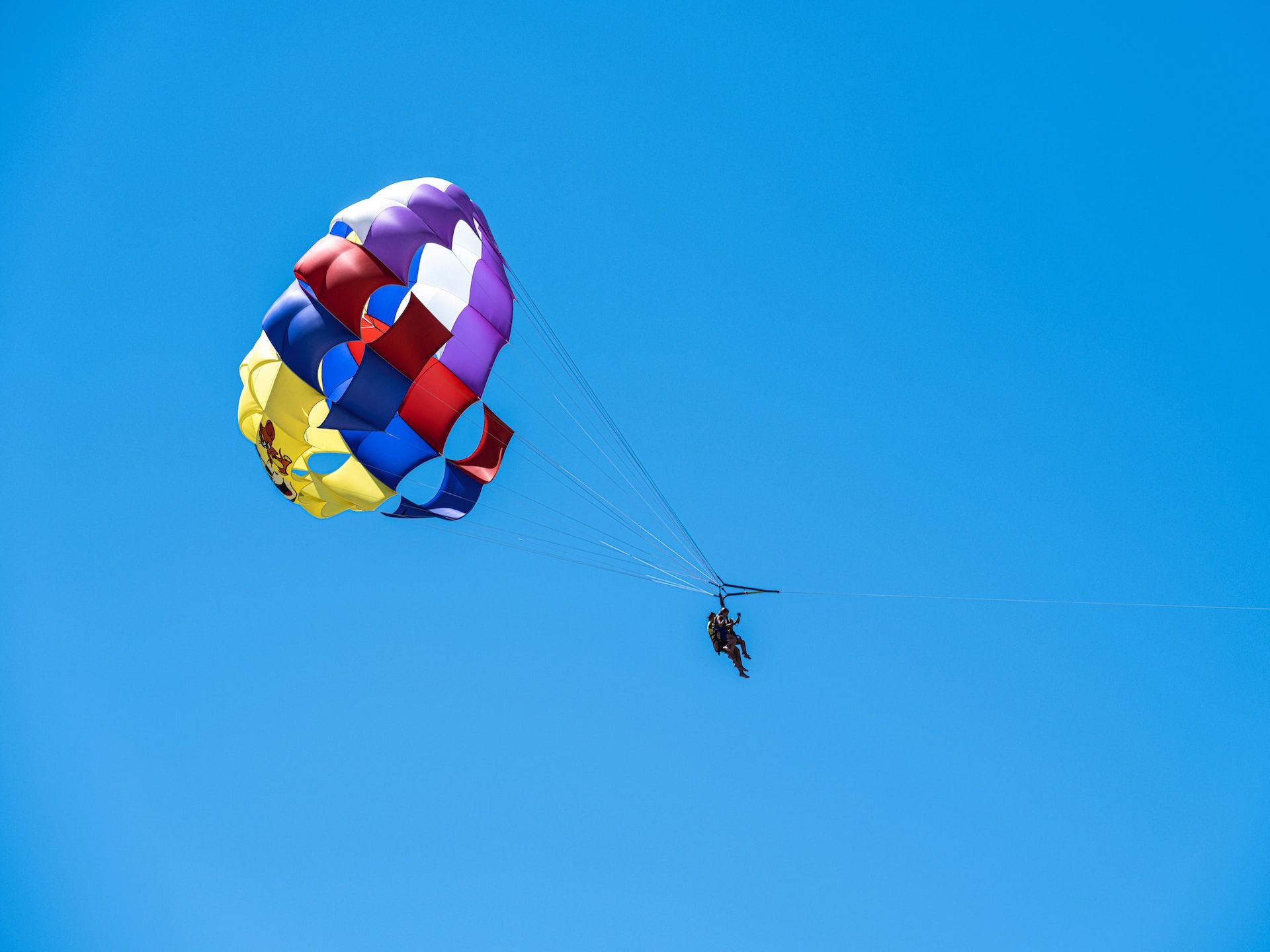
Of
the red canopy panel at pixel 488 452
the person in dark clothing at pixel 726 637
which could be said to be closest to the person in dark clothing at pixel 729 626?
the person in dark clothing at pixel 726 637

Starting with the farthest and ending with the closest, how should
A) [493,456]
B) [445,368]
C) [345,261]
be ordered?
1. [493,456]
2. [445,368]
3. [345,261]

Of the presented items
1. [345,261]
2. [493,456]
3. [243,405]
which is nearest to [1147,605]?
[493,456]

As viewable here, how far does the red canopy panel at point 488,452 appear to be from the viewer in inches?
580

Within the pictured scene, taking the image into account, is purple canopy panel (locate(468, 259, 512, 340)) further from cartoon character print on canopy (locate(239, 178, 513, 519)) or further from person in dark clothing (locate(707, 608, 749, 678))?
person in dark clothing (locate(707, 608, 749, 678))

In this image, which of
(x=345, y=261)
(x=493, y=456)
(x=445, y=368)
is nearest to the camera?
(x=345, y=261)

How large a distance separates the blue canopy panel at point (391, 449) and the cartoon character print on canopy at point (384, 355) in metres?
0.02

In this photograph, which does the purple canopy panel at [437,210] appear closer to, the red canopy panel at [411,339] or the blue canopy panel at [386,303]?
the blue canopy panel at [386,303]

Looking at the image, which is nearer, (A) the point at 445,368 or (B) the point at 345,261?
(B) the point at 345,261

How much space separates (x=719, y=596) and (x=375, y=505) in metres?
4.96

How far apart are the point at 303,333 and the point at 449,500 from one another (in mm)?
3144

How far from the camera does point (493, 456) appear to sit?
14.9m

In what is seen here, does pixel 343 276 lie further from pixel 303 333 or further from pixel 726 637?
pixel 726 637

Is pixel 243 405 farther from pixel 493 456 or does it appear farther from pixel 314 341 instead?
pixel 493 456

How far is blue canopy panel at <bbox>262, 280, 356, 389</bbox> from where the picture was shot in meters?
12.9
